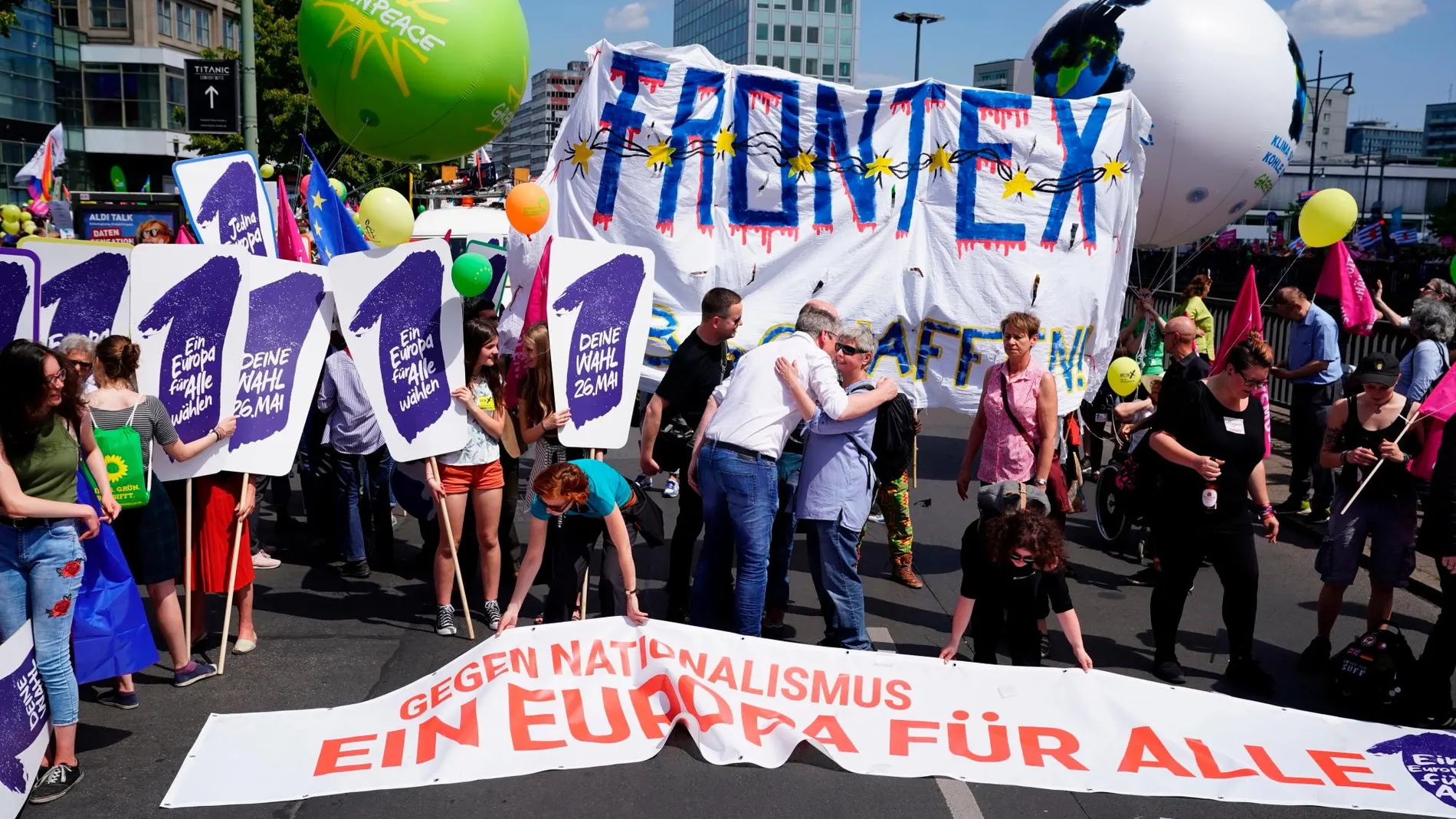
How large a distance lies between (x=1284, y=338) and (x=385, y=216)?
1103 centimetres

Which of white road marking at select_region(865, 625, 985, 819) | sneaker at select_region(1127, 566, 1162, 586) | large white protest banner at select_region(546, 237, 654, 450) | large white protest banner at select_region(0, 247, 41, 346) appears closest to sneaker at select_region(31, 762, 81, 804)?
large white protest banner at select_region(0, 247, 41, 346)

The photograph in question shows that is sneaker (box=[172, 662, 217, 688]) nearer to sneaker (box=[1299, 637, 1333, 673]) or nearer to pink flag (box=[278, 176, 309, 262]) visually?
pink flag (box=[278, 176, 309, 262])

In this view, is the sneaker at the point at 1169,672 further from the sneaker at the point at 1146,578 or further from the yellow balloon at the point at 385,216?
the yellow balloon at the point at 385,216

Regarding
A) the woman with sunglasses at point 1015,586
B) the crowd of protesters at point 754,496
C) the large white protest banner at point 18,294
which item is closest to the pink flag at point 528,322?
the crowd of protesters at point 754,496

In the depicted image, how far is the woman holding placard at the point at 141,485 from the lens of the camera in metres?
4.88

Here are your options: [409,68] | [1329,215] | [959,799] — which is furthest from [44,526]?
[1329,215]

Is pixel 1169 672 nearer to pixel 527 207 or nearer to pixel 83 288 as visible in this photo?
pixel 527 207

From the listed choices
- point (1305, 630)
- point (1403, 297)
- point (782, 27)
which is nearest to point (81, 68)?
point (1403, 297)

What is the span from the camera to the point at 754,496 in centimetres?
518

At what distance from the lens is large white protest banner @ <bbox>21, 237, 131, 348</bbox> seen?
5422 millimetres

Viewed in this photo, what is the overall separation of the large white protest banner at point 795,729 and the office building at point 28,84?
42.7 meters

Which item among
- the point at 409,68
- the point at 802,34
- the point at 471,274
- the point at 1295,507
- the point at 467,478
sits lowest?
the point at 1295,507

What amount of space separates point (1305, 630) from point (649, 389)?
396cm

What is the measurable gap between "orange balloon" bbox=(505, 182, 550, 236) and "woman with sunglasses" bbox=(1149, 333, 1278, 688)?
3464mm
